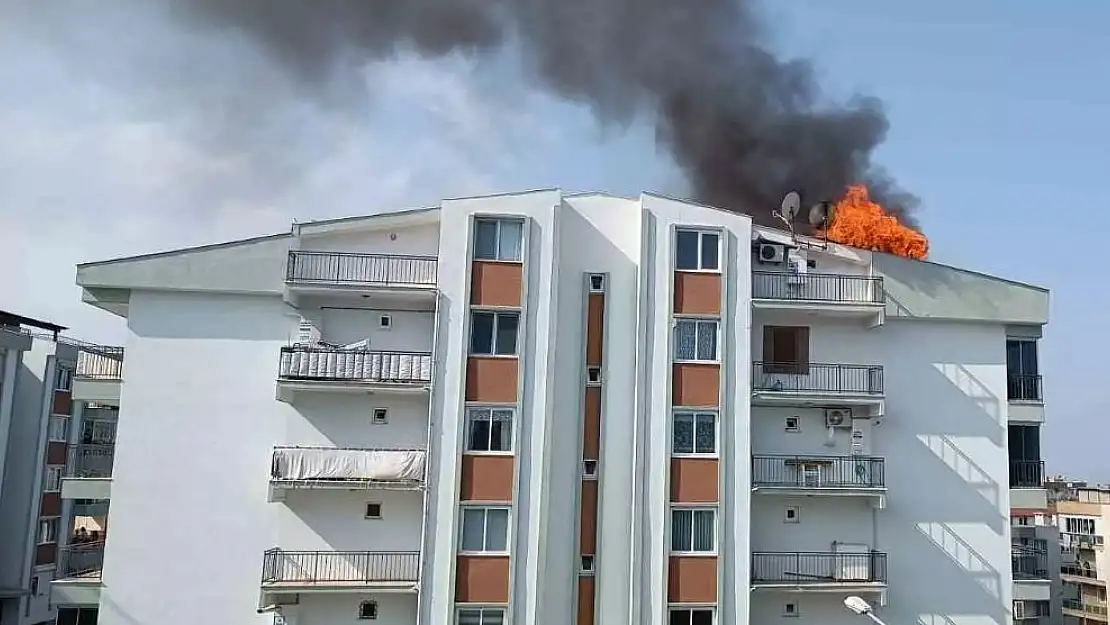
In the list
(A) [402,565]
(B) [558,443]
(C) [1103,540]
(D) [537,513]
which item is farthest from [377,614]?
(C) [1103,540]

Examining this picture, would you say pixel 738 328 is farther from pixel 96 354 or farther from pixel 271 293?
pixel 96 354

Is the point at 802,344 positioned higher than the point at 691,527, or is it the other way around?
the point at 802,344

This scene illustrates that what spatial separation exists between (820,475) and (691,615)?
472cm

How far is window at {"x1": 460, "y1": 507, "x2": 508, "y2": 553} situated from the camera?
20141 millimetres

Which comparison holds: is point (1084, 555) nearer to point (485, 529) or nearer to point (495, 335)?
point (485, 529)

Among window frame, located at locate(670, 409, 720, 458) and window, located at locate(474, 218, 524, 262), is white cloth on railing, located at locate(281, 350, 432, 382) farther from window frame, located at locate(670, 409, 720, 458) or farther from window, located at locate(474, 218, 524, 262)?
window frame, located at locate(670, 409, 720, 458)

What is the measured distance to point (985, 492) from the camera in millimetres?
22531

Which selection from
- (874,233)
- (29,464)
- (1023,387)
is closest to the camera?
(1023,387)

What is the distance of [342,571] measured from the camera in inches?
803

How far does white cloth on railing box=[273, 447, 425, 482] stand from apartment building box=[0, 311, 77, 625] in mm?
22381

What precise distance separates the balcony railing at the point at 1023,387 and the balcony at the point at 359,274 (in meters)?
15.1

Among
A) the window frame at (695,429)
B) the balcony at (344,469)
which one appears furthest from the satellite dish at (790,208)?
the balcony at (344,469)

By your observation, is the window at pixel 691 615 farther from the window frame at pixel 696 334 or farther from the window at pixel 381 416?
the window at pixel 381 416

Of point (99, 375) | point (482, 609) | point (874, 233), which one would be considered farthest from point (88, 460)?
point (874, 233)
